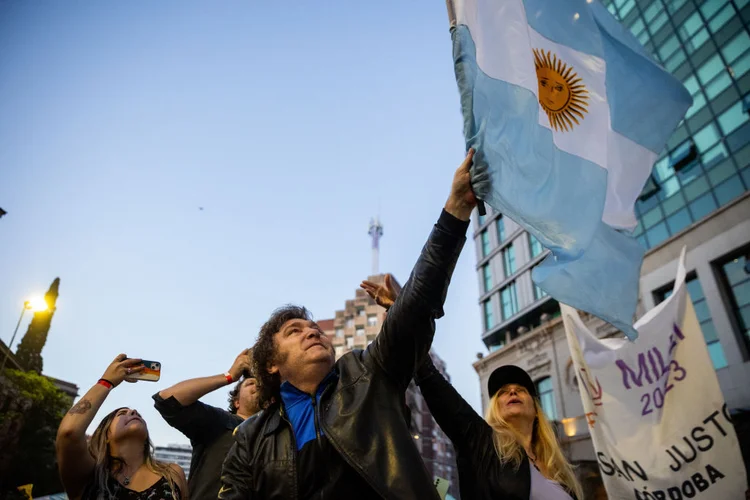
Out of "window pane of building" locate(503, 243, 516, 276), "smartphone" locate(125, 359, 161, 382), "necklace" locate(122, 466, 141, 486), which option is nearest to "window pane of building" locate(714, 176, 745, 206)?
"window pane of building" locate(503, 243, 516, 276)

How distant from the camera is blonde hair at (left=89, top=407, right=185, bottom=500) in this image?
3.06m

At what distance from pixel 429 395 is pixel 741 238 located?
16941 millimetres

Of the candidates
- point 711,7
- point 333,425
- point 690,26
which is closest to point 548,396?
point 690,26

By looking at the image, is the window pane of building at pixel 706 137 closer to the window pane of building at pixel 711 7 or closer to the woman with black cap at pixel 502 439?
the window pane of building at pixel 711 7

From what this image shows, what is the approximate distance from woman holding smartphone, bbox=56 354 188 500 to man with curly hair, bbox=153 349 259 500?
7.6 inches

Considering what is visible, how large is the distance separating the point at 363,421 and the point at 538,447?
208 centimetres

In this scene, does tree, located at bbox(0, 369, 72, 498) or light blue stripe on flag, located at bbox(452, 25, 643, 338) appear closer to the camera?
light blue stripe on flag, located at bbox(452, 25, 643, 338)

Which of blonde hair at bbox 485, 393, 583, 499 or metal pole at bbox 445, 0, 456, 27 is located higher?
metal pole at bbox 445, 0, 456, 27

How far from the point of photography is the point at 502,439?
2930 mm

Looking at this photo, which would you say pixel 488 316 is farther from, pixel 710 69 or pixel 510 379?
pixel 510 379

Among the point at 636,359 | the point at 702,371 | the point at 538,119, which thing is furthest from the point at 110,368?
the point at 702,371

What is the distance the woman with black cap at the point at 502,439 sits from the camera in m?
2.72

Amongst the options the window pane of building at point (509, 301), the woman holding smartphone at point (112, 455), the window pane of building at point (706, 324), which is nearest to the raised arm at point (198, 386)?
the woman holding smartphone at point (112, 455)

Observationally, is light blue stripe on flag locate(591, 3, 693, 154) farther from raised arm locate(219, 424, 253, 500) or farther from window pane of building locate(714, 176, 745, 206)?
window pane of building locate(714, 176, 745, 206)
